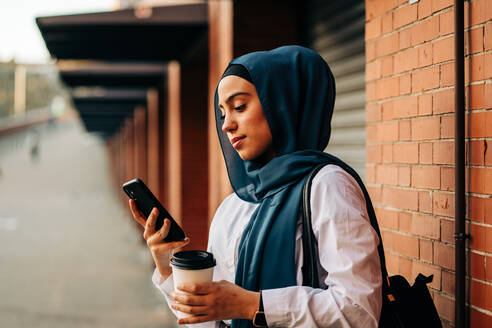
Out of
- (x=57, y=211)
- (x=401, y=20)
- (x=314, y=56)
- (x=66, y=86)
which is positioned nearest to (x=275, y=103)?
(x=314, y=56)

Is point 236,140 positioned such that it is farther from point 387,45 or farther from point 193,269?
point 387,45

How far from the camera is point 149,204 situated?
5.82ft

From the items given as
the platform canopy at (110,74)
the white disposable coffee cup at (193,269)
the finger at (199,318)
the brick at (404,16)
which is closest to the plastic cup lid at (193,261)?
the white disposable coffee cup at (193,269)

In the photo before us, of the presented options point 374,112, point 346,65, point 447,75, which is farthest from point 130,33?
point 447,75

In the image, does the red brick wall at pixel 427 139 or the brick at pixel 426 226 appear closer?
the red brick wall at pixel 427 139

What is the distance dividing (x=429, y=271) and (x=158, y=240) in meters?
1.03

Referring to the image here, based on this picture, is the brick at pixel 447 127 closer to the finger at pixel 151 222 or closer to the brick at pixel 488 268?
the brick at pixel 488 268

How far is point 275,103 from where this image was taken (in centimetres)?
Result: 164

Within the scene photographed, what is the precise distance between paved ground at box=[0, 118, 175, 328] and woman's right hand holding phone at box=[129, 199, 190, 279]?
4.98m

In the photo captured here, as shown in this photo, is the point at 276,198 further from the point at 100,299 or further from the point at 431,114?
the point at 100,299

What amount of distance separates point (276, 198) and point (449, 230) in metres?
0.71

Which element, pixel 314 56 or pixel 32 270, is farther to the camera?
pixel 32 270

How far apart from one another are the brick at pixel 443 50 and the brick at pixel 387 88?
0.96 feet

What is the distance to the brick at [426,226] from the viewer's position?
200cm
